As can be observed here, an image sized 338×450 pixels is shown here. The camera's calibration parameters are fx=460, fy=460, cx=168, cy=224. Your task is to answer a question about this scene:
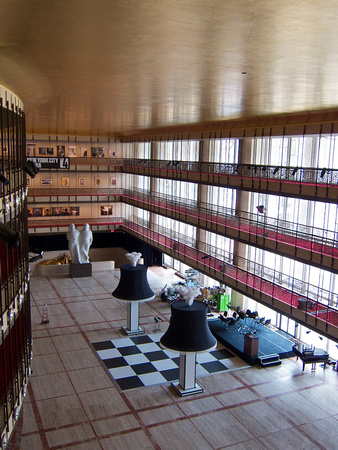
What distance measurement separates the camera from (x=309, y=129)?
17.6m

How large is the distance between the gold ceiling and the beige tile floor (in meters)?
8.08

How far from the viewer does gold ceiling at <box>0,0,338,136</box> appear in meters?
4.80

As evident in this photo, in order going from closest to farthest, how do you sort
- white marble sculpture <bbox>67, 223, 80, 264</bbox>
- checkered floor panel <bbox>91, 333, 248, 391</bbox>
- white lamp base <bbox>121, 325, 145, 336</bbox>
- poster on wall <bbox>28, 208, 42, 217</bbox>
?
checkered floor panel <bbox>91, 333, 248, 391</bbox>
white lamp base <bbox>121, 325, 145, 336</bbox>
white marble sculpture <bbox>67, 223, 80, 264</bbox>
poster on wall <bbox>28, 208, 42, 217</bbox>

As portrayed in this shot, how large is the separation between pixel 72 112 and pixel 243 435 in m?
12.9

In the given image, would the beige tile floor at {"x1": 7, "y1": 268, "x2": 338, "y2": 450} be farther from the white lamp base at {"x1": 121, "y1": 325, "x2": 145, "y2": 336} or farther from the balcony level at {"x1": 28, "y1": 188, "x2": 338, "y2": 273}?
the balcony level at {"x1": 28, "y1": 188, "x2": 338, "y2": 273}

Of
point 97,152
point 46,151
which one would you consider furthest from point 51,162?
point 97,152

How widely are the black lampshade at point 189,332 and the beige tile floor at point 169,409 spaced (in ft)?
6.16

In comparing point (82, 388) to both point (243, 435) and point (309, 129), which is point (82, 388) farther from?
point (309, 129)

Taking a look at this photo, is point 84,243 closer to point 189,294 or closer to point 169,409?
point 189,294

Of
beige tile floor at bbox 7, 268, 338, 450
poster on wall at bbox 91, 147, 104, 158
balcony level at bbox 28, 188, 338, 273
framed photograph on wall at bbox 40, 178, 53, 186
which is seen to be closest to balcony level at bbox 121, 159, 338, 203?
balcony level at bbox 28, 188, 338, 273

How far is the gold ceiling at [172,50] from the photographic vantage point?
4.80 meters

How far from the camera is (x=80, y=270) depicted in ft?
95.9

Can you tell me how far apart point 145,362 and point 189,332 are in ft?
12.5

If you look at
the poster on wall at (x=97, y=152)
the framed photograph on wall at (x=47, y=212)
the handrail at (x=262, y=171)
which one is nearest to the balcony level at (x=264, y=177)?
the handrail at (x=262, y=171)
